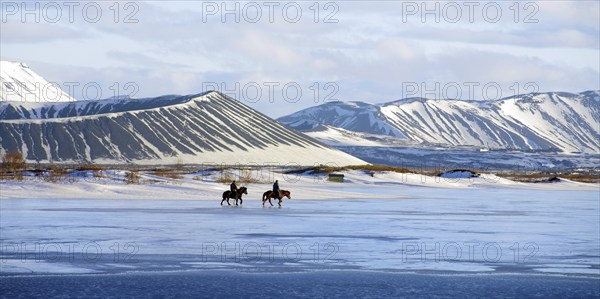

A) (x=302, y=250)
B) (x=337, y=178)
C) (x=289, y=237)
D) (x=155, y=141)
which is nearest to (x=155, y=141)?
(x=155, y=141)

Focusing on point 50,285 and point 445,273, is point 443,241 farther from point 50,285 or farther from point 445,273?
point 50,285

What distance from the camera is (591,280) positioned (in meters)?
17.7

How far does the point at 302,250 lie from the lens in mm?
21844

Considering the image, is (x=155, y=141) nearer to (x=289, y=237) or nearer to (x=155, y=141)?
(x=155, y=141)

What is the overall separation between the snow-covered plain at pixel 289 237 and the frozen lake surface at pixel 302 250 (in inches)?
1.3

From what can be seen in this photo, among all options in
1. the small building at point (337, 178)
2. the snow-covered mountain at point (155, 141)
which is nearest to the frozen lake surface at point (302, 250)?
the small building at point (337, 178)

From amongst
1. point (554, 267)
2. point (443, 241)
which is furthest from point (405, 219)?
point (554, 267)

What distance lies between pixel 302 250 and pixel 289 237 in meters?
3.11

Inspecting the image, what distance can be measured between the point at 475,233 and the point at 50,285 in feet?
48.4

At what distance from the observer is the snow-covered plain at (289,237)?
63.0ft

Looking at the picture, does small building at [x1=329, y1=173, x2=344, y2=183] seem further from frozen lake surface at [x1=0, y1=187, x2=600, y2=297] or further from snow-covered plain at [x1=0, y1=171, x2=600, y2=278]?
frozen lake surface at [x1=0, y1=187, x2=600, y2=297]

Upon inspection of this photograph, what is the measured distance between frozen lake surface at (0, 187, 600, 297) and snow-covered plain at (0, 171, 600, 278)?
3 centimetres

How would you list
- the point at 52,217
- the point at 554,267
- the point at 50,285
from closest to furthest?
the point at 50,285
the point at 554,267
the point at 52,217

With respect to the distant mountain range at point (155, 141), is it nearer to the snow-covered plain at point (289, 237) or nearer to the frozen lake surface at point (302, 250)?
the snow-covered plain at point (289, 237)
